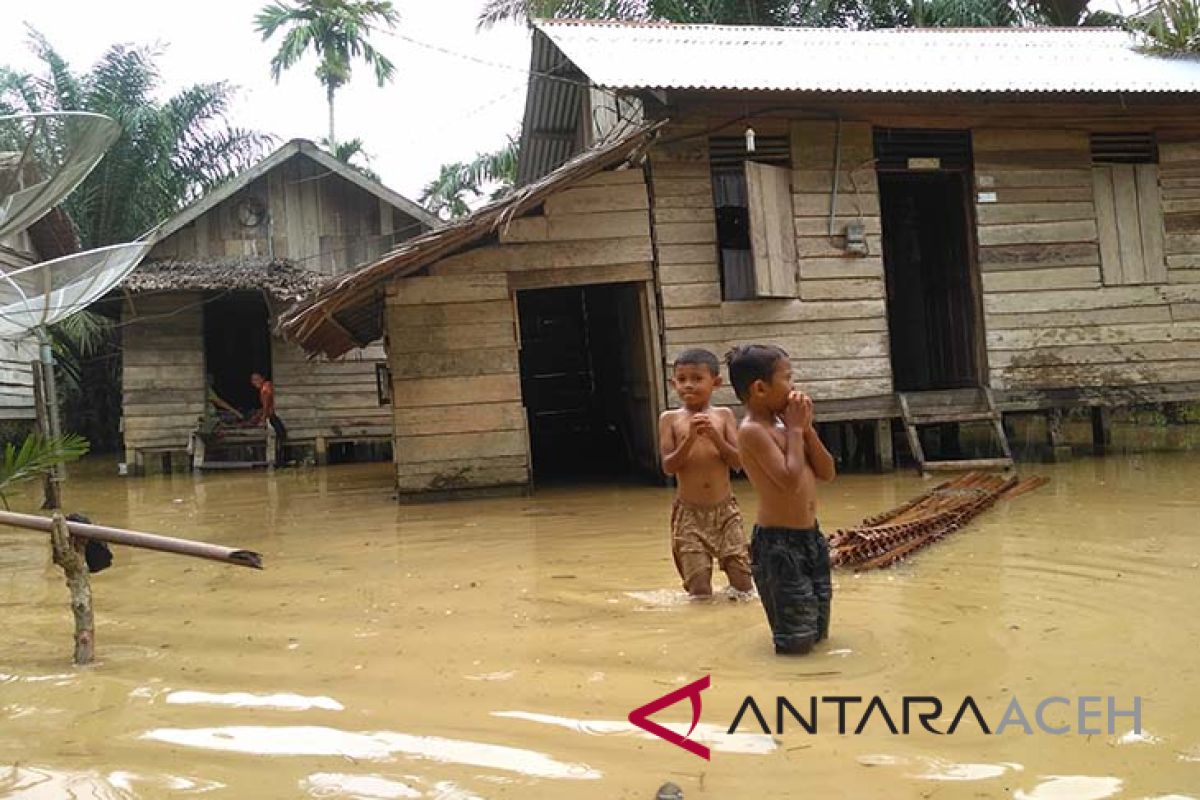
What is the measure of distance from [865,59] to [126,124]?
46.3ft

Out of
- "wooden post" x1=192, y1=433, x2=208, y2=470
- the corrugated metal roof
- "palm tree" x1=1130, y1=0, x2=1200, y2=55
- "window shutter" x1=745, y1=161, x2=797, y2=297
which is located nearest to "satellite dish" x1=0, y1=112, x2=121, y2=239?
the corrugated metal roof

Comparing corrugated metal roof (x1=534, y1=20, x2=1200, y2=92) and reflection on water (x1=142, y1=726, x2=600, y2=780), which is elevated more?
corrugated metal roof (x1=534, y1=20, x2=1200, y2=92)

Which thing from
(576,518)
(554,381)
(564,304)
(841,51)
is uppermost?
(841,51)

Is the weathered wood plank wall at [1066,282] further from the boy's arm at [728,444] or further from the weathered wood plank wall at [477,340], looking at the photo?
the boy's arm at [728,444]

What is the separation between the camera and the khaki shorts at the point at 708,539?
4082mm

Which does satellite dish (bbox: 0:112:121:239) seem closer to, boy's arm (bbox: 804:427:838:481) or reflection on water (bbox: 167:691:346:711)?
reflection on water (bbox: 167:691:346:711)

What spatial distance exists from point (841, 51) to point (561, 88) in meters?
3.75

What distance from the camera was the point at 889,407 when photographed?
9.46 metres

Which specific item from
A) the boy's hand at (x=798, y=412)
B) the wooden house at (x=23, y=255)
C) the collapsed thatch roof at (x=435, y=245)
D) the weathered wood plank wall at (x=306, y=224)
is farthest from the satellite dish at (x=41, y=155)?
the wooden house at (x=23, y=255)

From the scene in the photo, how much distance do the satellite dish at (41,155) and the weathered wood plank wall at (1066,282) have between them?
8087mm

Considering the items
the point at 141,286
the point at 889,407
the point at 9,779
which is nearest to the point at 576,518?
the point at 889,407

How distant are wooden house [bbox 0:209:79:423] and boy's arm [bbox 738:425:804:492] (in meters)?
14.8

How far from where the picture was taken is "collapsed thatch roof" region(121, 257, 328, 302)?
13.1 m

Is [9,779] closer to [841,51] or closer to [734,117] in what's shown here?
[734,117]
